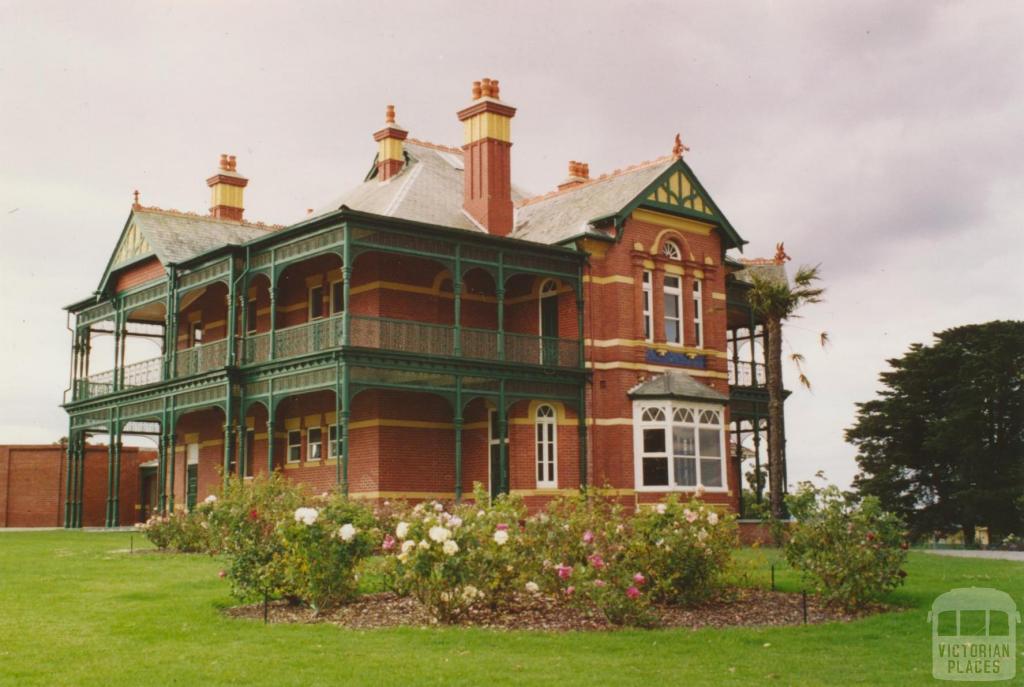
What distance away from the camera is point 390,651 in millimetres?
10391

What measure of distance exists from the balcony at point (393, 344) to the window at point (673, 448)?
2414 mm

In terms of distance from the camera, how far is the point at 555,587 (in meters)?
13.1

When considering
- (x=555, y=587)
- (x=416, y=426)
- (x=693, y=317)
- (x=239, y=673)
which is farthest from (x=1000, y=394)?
(x=239, y=673)

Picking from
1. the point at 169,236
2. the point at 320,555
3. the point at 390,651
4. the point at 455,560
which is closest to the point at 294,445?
the point at 169,236

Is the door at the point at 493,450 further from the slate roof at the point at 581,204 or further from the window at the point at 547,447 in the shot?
the slate roof at the point at 581,204

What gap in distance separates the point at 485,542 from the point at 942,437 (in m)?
29.1

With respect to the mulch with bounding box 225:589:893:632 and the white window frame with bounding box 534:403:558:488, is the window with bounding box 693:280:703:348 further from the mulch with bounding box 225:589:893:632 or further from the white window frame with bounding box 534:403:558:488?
the mulch with bounding box 225:589:893:632

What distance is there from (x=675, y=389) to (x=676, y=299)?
3.00 meters

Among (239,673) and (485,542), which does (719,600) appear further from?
(239,673)

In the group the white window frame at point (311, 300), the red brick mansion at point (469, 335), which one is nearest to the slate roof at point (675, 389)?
the red brick mansion at point (469, 335)

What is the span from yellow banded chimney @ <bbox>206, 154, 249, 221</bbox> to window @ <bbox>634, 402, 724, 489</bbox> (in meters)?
16.7

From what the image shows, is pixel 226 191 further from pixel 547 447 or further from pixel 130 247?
pixel 547 447

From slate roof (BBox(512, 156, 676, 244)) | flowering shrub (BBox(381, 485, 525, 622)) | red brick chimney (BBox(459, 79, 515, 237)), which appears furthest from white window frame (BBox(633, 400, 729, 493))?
flowering shrub (BBox(381, 485, 525, 622))

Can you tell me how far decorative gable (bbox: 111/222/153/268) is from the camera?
31.8 meters
